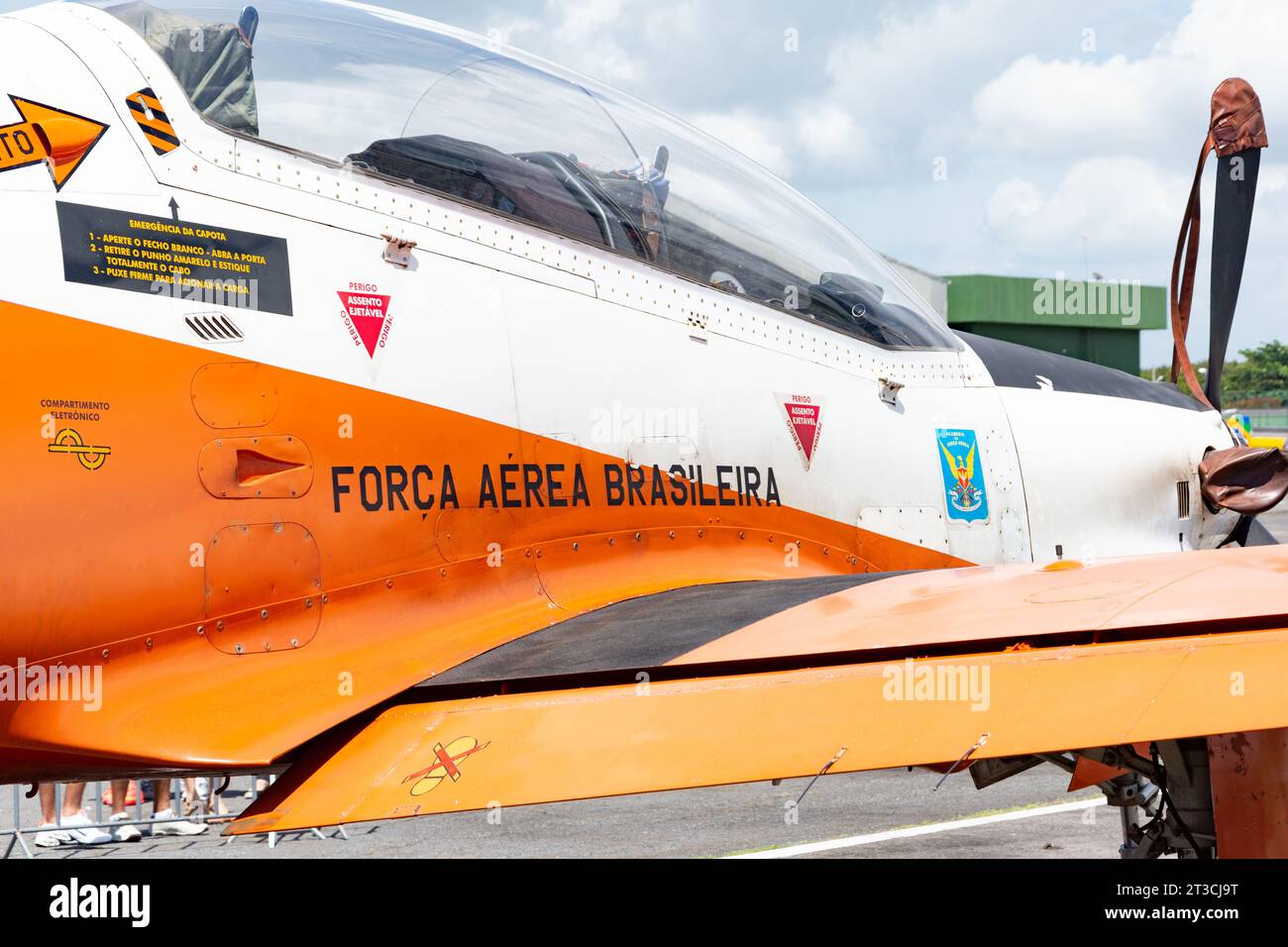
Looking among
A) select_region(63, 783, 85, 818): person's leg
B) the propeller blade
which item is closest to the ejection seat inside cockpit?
the propeller blade

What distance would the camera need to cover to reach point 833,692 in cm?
294

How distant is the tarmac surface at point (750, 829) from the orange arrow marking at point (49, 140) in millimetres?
5131

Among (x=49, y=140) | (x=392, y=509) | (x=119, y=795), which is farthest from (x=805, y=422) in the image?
(x=119, y=795)

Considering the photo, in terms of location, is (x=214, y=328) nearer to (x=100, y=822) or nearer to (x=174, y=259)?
(x=174, y=259)

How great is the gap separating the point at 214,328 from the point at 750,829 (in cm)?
552

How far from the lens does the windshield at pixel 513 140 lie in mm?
3779

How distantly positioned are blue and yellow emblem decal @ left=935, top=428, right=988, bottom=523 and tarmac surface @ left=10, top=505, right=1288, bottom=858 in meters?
2.49

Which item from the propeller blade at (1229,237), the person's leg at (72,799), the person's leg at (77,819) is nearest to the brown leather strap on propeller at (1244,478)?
the propeller blade at (1229,237)

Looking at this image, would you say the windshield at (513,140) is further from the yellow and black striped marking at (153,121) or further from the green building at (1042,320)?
the green building at (1042,320)

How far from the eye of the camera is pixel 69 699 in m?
3.22

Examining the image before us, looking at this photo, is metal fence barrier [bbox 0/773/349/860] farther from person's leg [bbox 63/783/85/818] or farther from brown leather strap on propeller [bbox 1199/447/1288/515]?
brown leather strap on propeller [bbox 1199/447/1288/515]

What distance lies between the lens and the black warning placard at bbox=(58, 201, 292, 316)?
128 inches
